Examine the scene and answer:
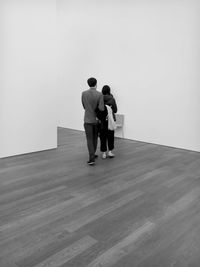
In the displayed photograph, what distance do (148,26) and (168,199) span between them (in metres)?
4.47

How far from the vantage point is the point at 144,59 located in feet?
21.2

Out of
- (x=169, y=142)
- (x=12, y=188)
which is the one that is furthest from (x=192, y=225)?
(x=169, y=142)

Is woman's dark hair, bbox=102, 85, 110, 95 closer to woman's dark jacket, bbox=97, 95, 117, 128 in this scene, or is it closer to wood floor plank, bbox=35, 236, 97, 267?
woman's dark jacket, bbox=97, 95, 117, 128

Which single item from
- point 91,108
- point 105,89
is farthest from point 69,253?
point 105,89

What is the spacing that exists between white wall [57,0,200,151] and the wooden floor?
148 cm

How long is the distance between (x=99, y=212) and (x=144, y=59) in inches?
179

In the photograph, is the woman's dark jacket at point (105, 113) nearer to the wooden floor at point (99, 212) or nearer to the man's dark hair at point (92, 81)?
the man's dark hair at point (92, 81)

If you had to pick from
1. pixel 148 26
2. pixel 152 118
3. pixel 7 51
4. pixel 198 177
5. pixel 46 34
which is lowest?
pixel 198 177

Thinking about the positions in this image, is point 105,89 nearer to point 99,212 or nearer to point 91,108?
point 91,108

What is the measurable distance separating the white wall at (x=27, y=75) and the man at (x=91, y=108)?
1.35 meters

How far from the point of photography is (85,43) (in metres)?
7.70

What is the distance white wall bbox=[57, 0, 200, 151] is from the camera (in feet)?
19.2

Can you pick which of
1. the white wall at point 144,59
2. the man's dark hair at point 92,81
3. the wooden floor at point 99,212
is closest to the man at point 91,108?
the man's dark hair at point 92,81

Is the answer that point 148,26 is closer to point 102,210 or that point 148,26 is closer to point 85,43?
point 85,43
